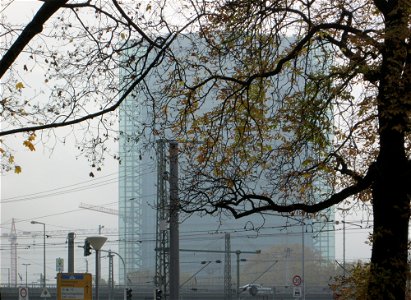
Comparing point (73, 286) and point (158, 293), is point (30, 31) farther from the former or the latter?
point (73, 286)

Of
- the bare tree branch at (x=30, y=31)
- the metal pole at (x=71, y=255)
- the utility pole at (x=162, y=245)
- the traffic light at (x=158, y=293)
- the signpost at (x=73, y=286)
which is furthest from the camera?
the metal pole at (x=71, y=255)

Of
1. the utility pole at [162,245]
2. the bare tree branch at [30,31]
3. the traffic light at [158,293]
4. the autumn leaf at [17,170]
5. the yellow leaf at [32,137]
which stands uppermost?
the bare tree branch at [30,31]

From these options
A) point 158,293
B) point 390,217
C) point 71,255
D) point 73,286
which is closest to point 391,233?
point 390,217

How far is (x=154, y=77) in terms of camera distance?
16.5m

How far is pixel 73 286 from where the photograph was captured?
42750mm

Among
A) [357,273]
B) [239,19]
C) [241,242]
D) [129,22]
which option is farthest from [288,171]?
[241,242]

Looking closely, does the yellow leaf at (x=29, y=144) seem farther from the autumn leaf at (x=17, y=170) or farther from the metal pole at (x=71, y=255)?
the metal pole at (x=71, y=255)

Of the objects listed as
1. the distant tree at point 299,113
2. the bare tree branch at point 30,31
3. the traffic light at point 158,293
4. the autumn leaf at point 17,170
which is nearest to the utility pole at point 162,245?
the traffic light at point 158,293

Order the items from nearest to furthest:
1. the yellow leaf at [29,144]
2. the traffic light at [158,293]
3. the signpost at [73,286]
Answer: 1. the yellow leaf at [29,144]
2. the traffic light at [158,293]
3. the signpost at [73,286]

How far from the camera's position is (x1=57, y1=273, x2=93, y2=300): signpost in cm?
4241

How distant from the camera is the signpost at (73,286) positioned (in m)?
42.4

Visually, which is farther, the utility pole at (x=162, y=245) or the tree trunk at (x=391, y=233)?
the utility pole at (x=162, y=245)

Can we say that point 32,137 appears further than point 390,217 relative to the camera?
No

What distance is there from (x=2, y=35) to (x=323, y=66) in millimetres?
5126
